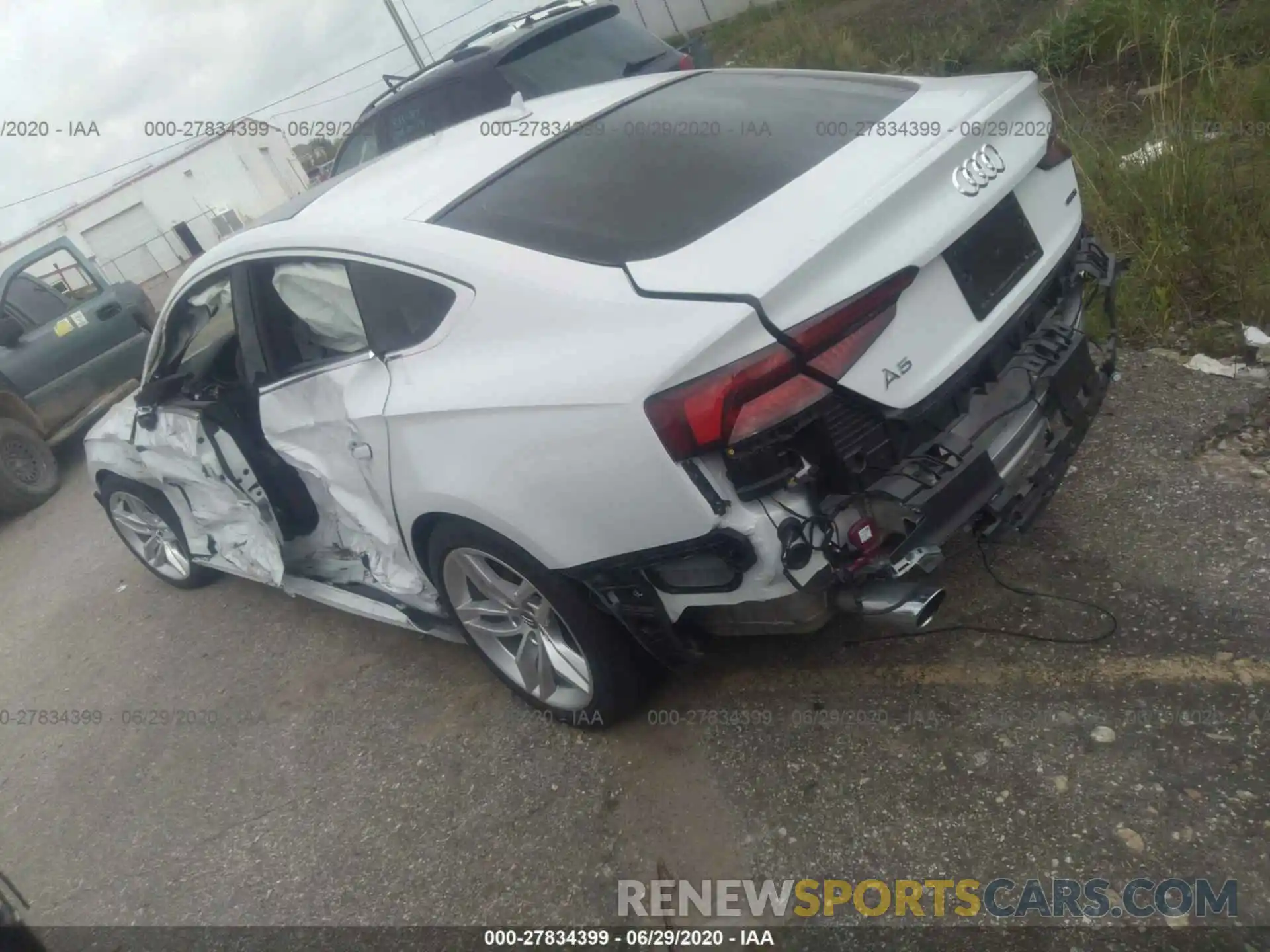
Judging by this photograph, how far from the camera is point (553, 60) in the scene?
6.71m

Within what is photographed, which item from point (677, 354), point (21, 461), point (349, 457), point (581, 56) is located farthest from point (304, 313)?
point (21, 461)

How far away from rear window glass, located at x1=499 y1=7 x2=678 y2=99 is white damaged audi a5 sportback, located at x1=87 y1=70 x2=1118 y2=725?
3.26m

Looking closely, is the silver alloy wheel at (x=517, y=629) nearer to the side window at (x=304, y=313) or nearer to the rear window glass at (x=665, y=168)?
the side window at (x=304, y=313)

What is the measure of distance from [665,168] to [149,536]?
3.77 metres

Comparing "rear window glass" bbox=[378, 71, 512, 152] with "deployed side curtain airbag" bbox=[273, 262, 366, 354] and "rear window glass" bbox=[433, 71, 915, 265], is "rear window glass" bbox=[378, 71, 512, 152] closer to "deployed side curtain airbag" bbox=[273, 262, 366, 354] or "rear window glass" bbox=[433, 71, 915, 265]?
"deployed side curtain airbag" bbox=[273, 262, 366, 354]

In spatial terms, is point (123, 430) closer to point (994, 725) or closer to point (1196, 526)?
point (994, 725)

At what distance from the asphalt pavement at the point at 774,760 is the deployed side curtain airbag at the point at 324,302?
1.40 meters

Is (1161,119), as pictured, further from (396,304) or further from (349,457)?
(349,457)

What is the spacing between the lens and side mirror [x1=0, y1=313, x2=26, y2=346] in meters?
8.02

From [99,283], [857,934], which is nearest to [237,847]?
[857,934]

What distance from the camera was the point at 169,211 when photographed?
3750 centimetres

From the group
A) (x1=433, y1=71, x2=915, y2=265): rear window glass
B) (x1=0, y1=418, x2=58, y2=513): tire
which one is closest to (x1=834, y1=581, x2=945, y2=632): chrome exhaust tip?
(x1=433, y1=71, x2=915, y2=265): rear window glass

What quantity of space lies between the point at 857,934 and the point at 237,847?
2.20 m

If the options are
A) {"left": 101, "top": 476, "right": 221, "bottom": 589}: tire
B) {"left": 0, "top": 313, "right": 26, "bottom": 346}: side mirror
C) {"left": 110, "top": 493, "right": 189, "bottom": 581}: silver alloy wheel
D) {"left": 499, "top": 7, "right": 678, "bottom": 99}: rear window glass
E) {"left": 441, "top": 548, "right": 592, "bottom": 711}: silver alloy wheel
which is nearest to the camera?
{"left": 441, "top": 548, "right": 592, "bottom": 711}: silver alloy wheel
